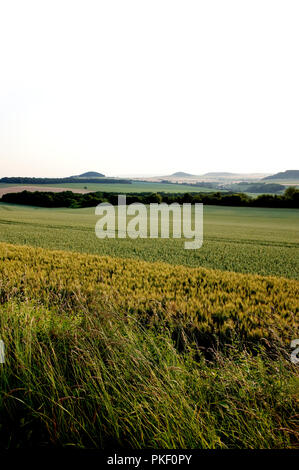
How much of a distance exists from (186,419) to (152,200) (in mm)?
66299

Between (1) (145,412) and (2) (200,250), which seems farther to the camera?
(2) (200,250)

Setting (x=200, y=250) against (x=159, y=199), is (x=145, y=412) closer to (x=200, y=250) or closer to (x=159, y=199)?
(x=200, y=250)

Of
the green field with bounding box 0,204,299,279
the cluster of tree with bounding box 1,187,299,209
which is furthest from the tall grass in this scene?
the cluster of tree with bounding box 1,187,299,209

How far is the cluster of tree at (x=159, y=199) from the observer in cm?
6301

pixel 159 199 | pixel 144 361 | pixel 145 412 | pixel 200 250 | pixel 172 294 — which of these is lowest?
pixel 200 250

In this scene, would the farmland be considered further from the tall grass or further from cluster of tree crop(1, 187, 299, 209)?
cluster of tree crop(1, 187, 299, 209)

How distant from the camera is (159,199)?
6875 cm

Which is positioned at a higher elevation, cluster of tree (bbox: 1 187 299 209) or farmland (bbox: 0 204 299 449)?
cluster of tree (bbox: 1 187 299 209)

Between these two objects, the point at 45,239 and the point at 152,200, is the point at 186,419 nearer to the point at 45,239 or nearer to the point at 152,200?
the point at 45,239

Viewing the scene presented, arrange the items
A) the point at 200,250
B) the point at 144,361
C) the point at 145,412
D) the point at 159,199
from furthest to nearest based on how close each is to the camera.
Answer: the point at 159,199 < the point at 200,250 < the point at 144,361 < the point at 145,412

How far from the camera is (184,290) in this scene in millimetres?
7844

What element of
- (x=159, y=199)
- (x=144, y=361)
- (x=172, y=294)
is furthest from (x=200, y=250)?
(x=159, y=199)

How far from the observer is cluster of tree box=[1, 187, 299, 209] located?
63006 mm
